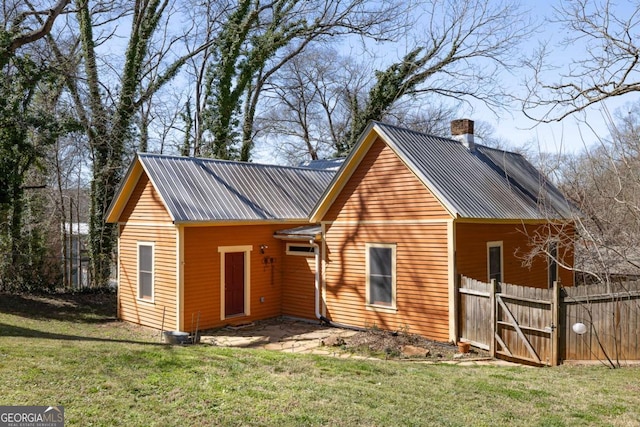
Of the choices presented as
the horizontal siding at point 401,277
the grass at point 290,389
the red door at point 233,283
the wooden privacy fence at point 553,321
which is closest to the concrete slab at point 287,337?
the wooden privacy fence at point 553,321

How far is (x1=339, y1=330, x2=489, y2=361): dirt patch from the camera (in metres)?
11.5

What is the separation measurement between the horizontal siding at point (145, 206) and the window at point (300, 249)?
392cm

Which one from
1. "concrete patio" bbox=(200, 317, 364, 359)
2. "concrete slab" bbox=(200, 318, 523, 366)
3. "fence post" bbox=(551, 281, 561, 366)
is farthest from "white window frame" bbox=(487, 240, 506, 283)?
"concrete patio" bbox=(200, 317, 364, 359)

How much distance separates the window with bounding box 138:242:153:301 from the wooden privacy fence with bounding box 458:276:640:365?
9.09 metres

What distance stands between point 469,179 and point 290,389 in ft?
30.6

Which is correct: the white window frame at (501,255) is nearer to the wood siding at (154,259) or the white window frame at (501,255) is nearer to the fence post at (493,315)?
the fence post at (493,315)

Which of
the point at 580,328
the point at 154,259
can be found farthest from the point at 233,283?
the point at 580,328

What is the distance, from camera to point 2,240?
798 inches

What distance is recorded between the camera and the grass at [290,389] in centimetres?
621

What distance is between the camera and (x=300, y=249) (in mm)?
16047

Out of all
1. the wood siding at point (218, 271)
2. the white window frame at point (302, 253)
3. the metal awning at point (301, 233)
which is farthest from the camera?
the white window frame at point (302, 253)

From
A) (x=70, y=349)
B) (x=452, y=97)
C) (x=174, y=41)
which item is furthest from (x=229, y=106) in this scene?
(x=70, y=349)

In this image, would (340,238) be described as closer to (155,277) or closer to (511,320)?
(511,320)

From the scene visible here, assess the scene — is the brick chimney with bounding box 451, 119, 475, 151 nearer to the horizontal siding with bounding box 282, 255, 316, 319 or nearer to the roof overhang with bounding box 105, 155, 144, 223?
the horizontal siding with bounding box 282, 255, 316, 319
